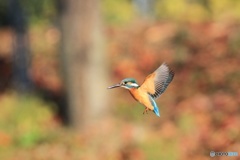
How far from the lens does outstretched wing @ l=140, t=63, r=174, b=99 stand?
1267mm

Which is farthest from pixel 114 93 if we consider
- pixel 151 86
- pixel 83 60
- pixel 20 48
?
pixel 151 86

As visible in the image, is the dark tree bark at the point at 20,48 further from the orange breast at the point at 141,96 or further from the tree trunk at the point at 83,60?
the orange breast at the point at 141,96

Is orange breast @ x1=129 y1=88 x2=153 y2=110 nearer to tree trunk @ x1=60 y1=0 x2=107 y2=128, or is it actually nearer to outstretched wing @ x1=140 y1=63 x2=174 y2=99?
outstretched wing @ x1=140 y1=63 x2=174 y2=99

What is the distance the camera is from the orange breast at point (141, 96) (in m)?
1.26

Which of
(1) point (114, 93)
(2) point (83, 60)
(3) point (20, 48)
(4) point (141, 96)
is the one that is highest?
(3) point (20, 48)

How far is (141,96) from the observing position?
1258 mm

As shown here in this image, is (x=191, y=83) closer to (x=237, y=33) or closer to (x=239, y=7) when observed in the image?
(x=237, y=33)

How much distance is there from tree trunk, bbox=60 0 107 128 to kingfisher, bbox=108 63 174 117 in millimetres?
8154

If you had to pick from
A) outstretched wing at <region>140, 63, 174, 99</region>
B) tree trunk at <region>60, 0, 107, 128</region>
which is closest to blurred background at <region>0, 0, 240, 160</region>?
tree trunk at <region>60, 0, 107, 128</region>

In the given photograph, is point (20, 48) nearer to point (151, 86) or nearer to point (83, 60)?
point (83, 60)

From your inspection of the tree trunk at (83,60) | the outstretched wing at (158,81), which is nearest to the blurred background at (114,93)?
the tree trunk at (83,60)

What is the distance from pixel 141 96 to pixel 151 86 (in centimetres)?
6

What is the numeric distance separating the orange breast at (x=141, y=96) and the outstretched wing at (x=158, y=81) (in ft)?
0.06

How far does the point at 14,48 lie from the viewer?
12.7m
